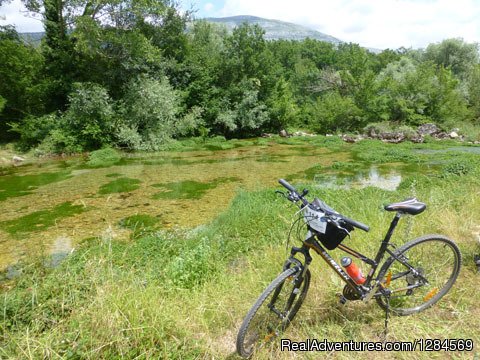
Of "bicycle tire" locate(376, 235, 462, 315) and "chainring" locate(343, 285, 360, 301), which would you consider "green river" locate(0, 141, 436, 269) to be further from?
"bicycle tire" locate(376, 235, 462, 315)

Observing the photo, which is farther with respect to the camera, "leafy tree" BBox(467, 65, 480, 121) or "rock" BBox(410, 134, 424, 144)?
"leafy tree" BBox(467, 65, 480, 121)

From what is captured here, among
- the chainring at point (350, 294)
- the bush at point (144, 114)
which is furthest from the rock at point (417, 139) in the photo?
the chainring at point (350, 294)

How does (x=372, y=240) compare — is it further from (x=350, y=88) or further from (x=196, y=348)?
(x=350, y=88)

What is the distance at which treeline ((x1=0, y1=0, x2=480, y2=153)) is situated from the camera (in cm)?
1773

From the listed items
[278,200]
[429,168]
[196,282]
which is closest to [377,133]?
[429,168]

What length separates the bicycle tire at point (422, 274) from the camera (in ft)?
10.3

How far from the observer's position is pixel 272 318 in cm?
292

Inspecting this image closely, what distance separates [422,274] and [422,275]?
A: 2 cm

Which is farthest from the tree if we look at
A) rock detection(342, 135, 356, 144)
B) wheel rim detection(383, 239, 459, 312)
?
wheel rim detection(383, 239, 459, 312)

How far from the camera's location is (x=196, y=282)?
4344mm

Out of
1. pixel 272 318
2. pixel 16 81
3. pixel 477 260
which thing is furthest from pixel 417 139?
pixel 16 81

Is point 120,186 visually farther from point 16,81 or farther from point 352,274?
point 16,81

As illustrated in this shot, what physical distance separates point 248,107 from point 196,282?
21653 mm

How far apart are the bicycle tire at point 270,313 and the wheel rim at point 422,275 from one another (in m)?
0.93
